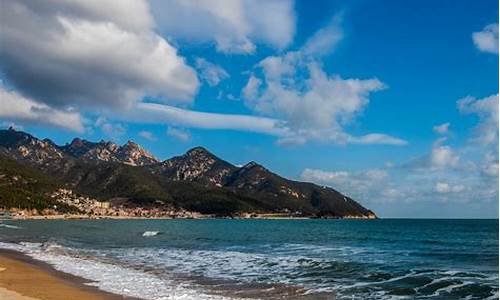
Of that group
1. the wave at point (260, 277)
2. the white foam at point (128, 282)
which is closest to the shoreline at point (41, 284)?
the white foam at point (128, 282)

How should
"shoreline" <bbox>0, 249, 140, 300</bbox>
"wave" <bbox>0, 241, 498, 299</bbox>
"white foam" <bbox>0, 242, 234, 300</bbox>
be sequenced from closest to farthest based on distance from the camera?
"shoreline" <bbox>0, 249, 140, 300</bbox>, "white foam" <bbox>0, 242, 234, 300</bbox>, "wave" <bbox>0, 241, 498, 299</bbox>

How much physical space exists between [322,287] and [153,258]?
54.1 ft

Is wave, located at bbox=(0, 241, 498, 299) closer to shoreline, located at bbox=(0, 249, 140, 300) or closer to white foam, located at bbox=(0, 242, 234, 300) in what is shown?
white foam, located at bbox=(0, 242, 234, 300)

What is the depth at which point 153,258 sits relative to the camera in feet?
118

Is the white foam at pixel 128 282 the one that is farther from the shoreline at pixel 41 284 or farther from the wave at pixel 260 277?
the shoreline at pixel 41 284

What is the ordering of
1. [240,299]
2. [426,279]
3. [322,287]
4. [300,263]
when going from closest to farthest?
[240,299] < [322,287] < [426,279] < [300,263]

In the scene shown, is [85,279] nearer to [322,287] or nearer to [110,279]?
[110,279]

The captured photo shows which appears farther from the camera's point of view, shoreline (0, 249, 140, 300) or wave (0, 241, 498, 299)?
wave (0, 241, 498, 299)

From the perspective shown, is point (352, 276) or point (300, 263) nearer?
point (352, 276)

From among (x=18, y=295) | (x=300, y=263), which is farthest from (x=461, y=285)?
(x=18, y=295)

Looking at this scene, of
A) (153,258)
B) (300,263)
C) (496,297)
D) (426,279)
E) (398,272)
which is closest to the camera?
(496,297)

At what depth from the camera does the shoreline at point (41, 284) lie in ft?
59.4

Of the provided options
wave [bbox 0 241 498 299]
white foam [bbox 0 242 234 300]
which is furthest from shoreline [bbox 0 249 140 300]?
wave [bbox 0 241 498 299]

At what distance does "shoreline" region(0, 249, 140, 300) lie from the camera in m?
18.1
